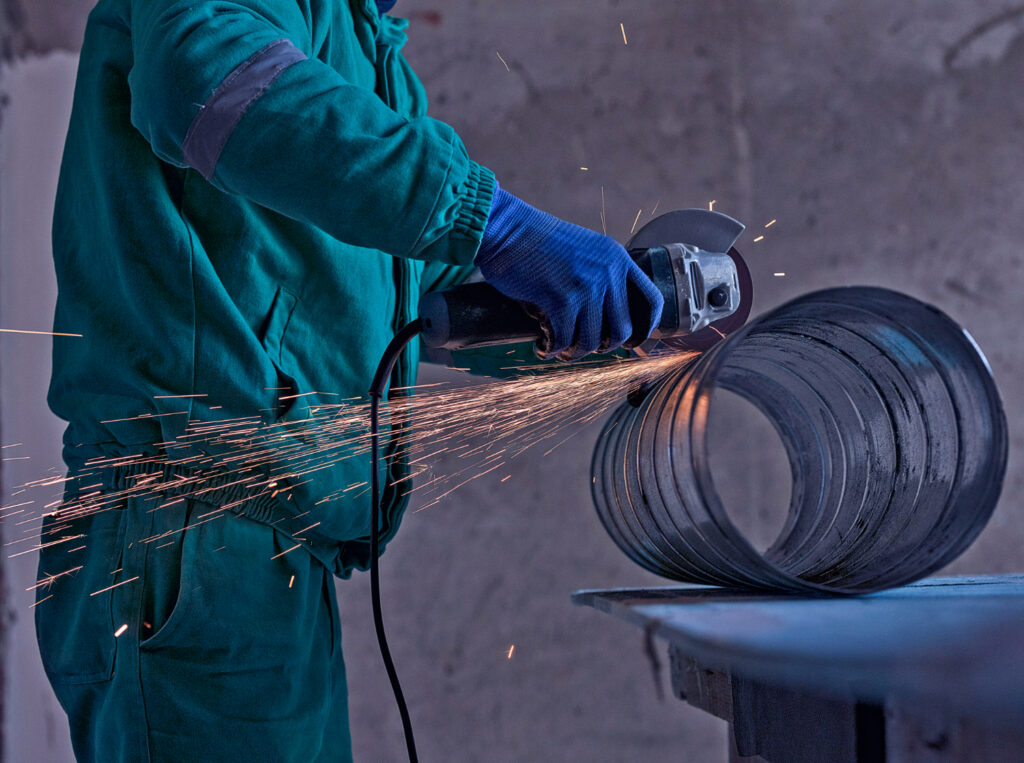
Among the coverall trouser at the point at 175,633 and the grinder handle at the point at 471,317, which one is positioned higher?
the grinder handle at the point at 471,317

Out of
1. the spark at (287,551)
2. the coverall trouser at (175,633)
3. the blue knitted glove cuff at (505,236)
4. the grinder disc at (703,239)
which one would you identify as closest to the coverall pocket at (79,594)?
the coverall trouser at (175,633)

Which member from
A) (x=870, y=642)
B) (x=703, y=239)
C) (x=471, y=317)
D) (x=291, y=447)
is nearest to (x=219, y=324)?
(x=291, y=447)

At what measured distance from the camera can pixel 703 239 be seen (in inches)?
46.9

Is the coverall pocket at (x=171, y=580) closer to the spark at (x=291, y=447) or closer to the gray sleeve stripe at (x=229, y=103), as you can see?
the spark at (x=291, y=447)

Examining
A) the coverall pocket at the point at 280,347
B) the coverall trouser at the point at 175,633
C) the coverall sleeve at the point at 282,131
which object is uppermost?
the coverall sleeve at the point at 282,131

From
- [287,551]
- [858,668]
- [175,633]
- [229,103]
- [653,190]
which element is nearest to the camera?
[858,668]

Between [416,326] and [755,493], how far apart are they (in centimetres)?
135

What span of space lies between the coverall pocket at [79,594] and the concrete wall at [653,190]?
3.26 feet

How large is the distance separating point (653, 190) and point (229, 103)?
1412 millimetres

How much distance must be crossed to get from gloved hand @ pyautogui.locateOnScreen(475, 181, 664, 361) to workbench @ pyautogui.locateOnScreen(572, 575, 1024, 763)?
40cm

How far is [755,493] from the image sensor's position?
6.86ft

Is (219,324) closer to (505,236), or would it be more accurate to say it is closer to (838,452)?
(505,236)

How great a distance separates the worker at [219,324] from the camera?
0.92 meters

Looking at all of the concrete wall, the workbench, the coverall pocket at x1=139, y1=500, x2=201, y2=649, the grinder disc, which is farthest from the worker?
the concrete wall
